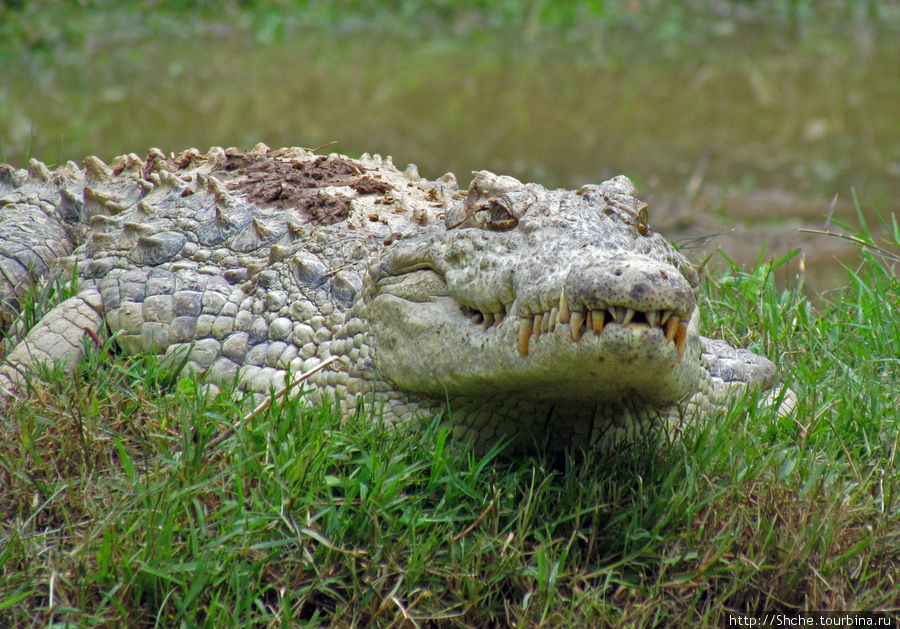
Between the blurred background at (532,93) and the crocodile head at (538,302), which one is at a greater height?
the crocodile head at (538,302)

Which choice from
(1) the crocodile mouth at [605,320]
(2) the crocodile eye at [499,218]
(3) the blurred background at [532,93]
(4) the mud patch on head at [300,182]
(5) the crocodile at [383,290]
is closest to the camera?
(1) the crocodile mouth at [605,320]

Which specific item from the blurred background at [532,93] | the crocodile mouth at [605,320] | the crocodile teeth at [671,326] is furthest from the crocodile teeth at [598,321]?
the blurred background at [532,93]

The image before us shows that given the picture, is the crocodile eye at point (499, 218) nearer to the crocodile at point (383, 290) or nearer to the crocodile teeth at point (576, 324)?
the crocodile at point (383, 290)

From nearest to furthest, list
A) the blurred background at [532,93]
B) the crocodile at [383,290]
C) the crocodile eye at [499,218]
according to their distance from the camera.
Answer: the crocodile at [383,290]
the crocodile eye at [499,218]
the blurred background at [532,93]

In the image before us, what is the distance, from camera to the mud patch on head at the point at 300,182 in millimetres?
3512

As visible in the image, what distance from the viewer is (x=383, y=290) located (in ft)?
9.38

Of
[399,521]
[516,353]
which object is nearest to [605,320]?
[516,353]

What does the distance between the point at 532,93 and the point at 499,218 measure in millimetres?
7014

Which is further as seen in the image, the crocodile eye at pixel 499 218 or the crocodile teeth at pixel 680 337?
the crocodile eye at pixel 499 218

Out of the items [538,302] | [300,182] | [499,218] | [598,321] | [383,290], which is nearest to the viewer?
[598,321]

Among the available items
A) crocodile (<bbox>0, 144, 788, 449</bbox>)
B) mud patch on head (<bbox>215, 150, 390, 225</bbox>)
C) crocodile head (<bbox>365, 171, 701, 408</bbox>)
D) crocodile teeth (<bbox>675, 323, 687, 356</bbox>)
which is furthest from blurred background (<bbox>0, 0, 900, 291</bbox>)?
crocodile teeth (<bbox>675, 323, 687, 356</bbox>)

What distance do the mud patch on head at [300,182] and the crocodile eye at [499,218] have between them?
0.94m

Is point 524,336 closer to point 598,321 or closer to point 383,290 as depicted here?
point 598,321

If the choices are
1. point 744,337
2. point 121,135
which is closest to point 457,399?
point 744,337
